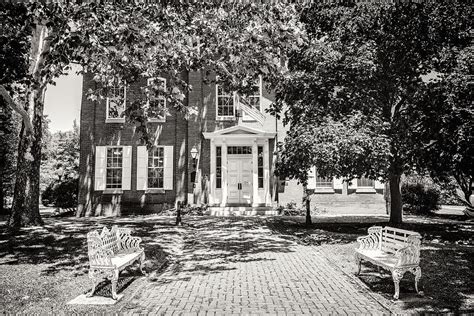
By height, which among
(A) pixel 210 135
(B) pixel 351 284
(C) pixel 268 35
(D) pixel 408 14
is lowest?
(B) pixel 351 284

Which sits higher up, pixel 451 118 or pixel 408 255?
pixel 451 118

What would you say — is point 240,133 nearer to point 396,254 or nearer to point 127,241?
point 127,241

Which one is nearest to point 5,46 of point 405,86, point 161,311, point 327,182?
point 161,311

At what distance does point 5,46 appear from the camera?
29.9 ft

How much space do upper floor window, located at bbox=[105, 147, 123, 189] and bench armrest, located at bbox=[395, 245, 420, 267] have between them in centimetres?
1724

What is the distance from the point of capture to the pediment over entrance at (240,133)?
19109mm

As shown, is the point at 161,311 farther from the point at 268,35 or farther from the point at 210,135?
the point at 210,135

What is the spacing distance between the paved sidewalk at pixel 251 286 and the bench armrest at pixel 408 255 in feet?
2.61

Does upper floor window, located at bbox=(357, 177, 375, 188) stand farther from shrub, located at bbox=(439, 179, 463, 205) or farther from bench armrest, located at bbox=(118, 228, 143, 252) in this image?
bench armrest, located at bbox=(118, 228, 143, 252)

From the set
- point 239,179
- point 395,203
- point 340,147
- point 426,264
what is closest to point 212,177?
point 239,179

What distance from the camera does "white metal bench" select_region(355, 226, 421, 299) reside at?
5.73m

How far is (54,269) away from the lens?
7250 mm

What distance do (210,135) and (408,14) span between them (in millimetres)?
11217

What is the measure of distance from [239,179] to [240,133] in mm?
2612
